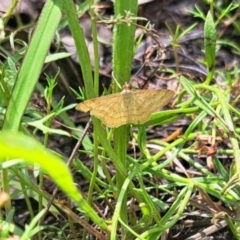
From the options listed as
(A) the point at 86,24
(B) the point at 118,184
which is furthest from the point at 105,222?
(A) the point at 86,24

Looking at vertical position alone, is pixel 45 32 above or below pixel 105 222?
above

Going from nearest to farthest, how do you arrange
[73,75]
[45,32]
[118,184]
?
[45,32], [118,184], [73,75]

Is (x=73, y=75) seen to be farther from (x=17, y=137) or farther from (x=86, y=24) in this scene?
(x=17, y=137)

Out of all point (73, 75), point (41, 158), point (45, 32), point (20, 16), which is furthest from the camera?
point (20, 16)

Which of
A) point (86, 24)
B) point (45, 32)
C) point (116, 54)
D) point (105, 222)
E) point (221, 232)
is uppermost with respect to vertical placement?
point (45, 32)

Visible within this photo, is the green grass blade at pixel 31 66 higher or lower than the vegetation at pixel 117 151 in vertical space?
higher

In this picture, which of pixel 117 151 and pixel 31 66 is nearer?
pixel 31 66

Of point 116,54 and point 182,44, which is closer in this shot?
point 116,54

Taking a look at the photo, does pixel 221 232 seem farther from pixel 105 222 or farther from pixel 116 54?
pixel 116 54

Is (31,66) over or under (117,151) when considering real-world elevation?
over

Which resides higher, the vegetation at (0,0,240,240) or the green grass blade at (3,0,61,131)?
the green grass blade at (3,0,61,131)
